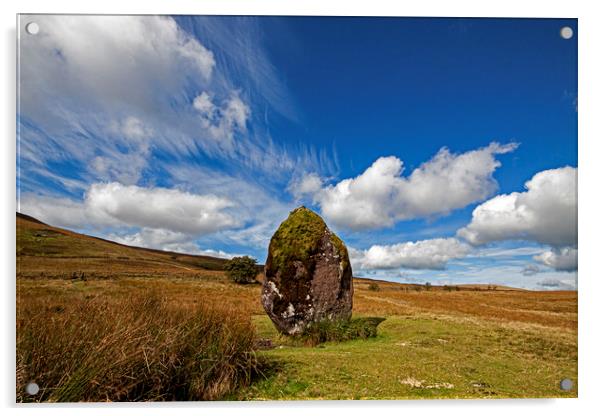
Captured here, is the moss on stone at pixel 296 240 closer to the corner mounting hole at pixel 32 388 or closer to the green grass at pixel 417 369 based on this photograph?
the green grass at pixel 417 369

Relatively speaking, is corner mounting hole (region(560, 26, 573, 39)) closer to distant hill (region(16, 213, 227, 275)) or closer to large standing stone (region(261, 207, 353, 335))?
large standing stone (region(261, 207, 353, 335))

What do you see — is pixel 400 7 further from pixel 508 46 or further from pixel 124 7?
pixel 124 7

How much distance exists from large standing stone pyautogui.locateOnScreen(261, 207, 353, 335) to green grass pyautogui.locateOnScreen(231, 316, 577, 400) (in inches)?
29.0

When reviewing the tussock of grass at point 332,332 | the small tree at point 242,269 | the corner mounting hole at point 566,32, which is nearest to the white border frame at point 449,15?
the corner mounting hole at point 566,32

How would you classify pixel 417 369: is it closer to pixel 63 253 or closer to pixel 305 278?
pixel 305 278

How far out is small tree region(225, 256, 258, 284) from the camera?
26.7m

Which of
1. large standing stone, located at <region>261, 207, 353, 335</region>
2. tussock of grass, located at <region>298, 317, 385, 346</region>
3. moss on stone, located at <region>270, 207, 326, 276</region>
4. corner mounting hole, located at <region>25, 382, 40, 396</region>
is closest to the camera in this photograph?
corner mounting hole, located at <region>25, 382, 40, 396</region>

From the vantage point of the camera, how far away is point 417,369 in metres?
6.36

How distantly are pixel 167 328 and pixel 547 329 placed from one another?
10598 millimetres

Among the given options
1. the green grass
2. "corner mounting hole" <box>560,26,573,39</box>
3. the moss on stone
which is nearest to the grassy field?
the green grass

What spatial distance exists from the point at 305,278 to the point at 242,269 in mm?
19168

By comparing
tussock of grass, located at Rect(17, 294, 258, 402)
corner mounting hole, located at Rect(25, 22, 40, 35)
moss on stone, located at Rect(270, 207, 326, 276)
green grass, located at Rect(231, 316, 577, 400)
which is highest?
corner mounting hole, located at Rect(25, 22, 40, 35)

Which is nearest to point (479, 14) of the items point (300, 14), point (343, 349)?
point (300, 14)

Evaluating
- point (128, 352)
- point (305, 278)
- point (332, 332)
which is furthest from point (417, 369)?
point (128, 352)
